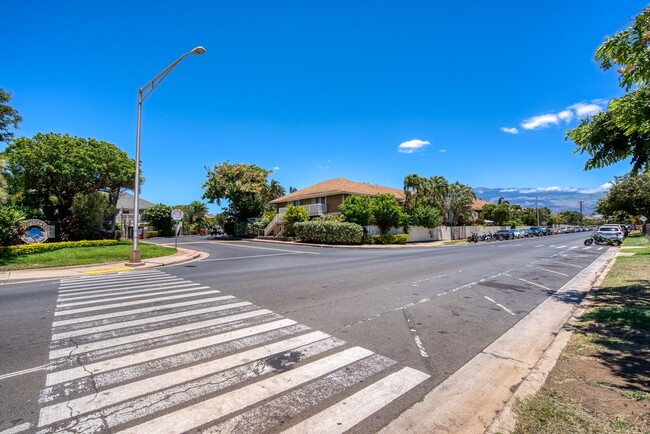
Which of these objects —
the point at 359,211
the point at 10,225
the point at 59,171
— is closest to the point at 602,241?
the point at 359,211

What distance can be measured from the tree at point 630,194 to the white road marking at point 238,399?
134 ft

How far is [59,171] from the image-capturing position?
20.6 meters

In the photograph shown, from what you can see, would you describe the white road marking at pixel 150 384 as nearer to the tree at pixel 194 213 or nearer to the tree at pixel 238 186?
the tree at pixel 238 186

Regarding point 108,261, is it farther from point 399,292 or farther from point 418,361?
point 418,361

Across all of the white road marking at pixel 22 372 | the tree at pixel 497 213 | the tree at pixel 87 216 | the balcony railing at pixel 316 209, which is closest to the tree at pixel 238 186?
the balcony railing at pixel 316 209

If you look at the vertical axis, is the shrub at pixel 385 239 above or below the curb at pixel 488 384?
→ above

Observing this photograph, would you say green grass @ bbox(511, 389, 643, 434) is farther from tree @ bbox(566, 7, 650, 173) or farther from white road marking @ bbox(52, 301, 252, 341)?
white road marking @ bbox(52, 301, 252, 341)

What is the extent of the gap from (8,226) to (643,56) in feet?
82.6

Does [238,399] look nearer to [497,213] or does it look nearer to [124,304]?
[124,304]

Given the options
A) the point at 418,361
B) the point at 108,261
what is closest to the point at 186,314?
the point at 418,361

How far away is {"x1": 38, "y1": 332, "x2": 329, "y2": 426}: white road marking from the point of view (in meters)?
3.30

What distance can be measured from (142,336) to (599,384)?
251 inches

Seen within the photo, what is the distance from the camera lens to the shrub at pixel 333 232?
109ft

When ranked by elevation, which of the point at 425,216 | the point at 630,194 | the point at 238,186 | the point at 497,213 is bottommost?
the point at 425,216
